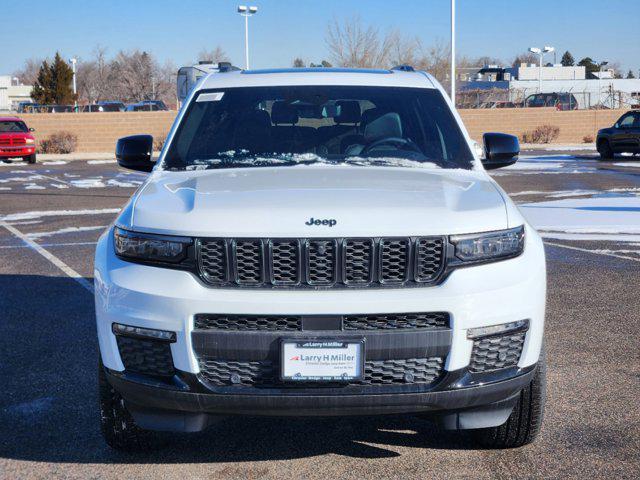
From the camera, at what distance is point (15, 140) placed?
100ft

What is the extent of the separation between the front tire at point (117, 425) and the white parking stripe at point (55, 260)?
14.2 feet

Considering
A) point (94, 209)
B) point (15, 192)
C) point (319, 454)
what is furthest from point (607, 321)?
point (15, 192)

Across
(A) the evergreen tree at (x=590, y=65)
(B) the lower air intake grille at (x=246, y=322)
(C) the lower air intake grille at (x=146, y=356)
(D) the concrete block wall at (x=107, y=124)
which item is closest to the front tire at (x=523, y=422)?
(B) the lower air intake grille at (x=246, y=322)

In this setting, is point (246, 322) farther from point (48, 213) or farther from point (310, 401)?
point (48, 213)

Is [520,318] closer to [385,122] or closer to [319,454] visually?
[319,454]

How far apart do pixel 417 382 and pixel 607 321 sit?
12.5 ft

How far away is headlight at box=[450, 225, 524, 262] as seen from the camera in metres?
3.67

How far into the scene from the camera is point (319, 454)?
4.28 m

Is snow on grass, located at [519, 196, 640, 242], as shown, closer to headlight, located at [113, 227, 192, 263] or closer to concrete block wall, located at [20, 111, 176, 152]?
headlight, located at [113, 227, 192, 263]

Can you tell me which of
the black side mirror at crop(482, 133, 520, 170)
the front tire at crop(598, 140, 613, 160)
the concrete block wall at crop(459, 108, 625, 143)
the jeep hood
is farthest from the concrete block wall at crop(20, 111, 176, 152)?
the jeep hood

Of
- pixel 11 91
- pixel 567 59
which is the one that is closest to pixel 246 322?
pixel 11 91

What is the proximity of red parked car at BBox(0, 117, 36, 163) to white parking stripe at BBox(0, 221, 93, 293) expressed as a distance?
59.1ft

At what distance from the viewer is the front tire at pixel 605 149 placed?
97.2ft

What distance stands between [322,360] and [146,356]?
0.73 metres
